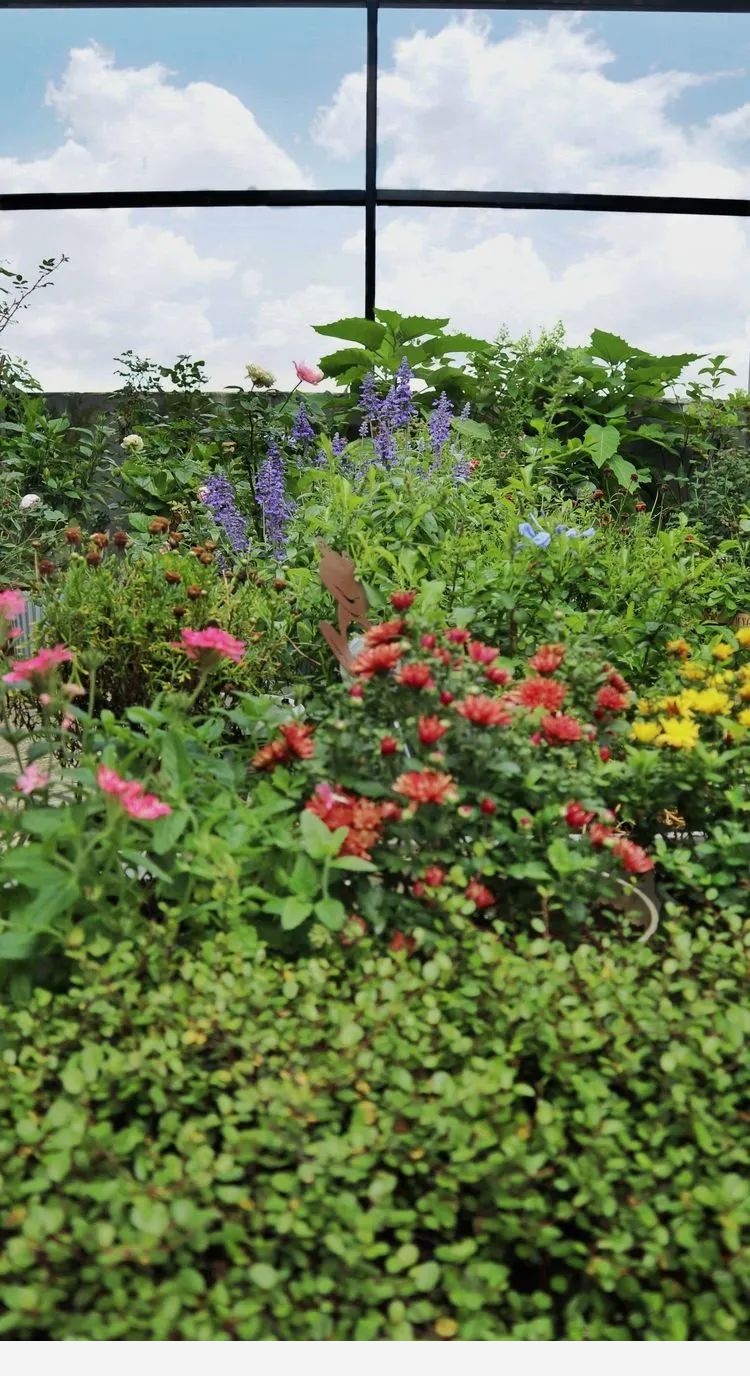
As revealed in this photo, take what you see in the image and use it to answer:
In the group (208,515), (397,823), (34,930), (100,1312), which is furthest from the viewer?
(208,515)

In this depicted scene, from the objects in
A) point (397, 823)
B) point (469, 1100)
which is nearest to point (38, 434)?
point (397, 823)

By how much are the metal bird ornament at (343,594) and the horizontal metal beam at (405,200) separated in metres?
3.62

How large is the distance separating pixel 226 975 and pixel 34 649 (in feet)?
4.35

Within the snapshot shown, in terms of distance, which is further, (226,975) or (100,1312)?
(226,975)

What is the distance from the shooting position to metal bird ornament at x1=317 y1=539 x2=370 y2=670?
2.00m

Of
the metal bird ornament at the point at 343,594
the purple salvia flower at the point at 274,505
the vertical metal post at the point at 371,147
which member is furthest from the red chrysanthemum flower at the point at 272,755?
the vertical metal post at the point at 371,147

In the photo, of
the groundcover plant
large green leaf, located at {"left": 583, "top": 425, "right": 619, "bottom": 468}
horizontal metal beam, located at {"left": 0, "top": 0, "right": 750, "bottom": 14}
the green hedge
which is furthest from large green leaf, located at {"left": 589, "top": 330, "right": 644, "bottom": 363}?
the green hedge

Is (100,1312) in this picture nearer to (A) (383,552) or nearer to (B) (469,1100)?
(B) (469,1100)

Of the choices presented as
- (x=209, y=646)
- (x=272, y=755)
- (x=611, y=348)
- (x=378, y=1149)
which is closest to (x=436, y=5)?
(x=611, y=348)

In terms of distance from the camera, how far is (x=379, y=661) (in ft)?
4.91

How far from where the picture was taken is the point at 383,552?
2461mm

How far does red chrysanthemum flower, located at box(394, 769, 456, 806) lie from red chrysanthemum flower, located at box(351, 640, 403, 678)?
152mm

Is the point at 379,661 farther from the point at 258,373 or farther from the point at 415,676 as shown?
the point at 258,373

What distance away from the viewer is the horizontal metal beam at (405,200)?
16.9 ft
